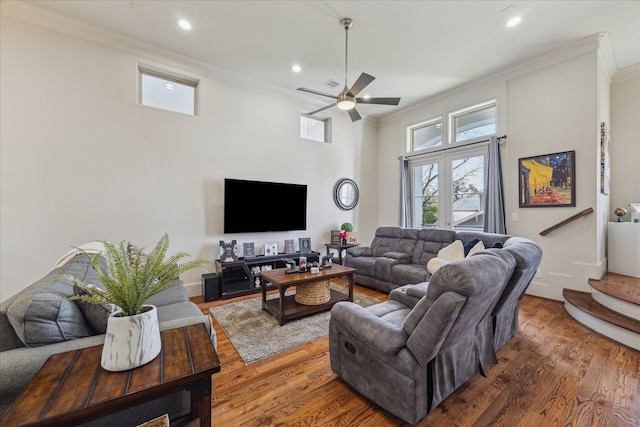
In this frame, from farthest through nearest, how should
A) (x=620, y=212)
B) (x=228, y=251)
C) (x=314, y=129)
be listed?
(x=314, y=129)
(x=228, y=251)
(x=620, y=212)

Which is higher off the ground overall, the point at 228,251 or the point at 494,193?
the point at 494,193

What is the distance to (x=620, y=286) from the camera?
3.14m

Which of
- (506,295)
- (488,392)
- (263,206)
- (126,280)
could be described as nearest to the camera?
(126,280)

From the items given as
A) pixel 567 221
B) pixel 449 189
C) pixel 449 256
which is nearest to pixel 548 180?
pixel 567 221

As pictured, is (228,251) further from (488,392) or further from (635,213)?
(635,213)

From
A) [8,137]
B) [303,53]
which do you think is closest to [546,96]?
[303,53]

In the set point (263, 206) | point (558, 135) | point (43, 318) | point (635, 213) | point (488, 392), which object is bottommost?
point (488, 392)

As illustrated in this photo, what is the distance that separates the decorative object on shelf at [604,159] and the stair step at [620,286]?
1.18 metres

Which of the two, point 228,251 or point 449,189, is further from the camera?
point 449,189

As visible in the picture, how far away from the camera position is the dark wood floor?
64.9 inches

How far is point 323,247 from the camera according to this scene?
5.45 meters

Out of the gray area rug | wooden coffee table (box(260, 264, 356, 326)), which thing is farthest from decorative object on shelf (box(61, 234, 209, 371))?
wooden coffee table (box(260, 264, 356, 326))

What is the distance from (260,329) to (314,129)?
414 centimetres

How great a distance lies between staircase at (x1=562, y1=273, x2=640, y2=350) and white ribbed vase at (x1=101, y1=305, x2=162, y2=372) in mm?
3963
